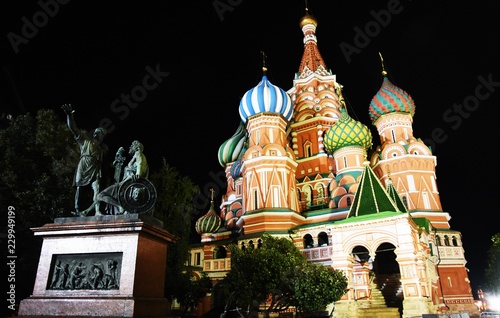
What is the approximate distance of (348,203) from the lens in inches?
977

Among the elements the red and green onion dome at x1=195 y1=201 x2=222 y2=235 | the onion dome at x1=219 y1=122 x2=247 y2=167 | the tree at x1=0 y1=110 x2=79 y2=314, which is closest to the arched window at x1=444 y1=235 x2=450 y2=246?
the red and green onion dome at x1=195 y1=201 x2=222 y2=235

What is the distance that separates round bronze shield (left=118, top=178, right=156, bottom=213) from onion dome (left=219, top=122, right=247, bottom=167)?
2905 cm

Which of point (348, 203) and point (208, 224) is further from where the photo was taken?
point (208, 224)

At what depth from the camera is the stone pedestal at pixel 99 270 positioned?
6.21 meters

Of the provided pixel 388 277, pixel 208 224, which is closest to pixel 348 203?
pixel 388 277

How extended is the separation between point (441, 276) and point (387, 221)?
1143 cm

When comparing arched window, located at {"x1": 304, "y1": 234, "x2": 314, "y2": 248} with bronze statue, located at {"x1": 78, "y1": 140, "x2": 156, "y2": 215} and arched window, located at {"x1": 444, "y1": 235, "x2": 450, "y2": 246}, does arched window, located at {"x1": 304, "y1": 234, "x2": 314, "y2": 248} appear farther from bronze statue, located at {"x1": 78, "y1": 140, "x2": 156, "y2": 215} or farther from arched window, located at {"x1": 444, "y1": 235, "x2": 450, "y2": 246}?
bronze statue, located at {"x1": 78, "y1": 140, "x2": 156, "y2": 215}

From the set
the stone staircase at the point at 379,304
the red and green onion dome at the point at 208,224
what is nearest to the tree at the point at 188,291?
the stone staircase at the point at 379,304

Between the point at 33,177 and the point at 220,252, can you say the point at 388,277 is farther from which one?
the point at 33,177

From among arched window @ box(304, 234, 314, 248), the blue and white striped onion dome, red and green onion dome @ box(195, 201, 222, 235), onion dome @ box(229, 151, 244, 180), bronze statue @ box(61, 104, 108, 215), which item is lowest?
bronze statue @ box(61, 104, 108, 215)

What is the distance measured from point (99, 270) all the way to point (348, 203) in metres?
20.6

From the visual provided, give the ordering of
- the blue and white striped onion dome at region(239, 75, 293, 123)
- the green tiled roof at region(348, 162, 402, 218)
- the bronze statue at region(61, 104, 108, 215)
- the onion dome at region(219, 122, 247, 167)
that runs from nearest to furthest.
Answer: the bronze statue at region(61, 104, 108, 215)
the green tiled roof at region(348, 162, 402, 218)
the blue and white striped onion dome at region(239, 75, 293, 123)
the onion dome at region(219, 122, 247, 167)

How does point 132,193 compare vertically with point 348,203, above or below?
below

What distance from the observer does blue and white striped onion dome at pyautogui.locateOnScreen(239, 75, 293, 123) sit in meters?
27.9
